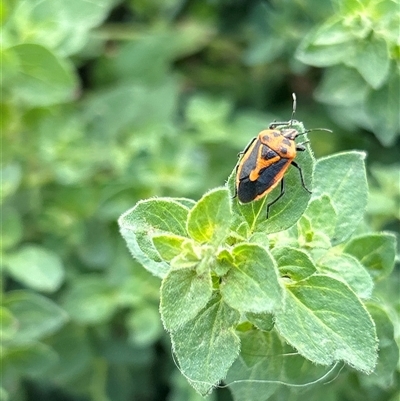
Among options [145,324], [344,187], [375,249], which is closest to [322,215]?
[344,187]

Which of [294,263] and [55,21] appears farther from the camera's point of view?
[55,21]

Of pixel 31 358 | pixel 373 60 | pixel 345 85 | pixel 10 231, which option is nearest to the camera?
pixel 373 60

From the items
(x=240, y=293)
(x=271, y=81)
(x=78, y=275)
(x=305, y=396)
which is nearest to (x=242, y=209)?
(x=240, y=293)

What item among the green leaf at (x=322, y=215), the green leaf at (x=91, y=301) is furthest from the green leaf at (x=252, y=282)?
the green leaf at (x=91, y=301)

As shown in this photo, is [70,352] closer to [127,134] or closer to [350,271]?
[127,134]

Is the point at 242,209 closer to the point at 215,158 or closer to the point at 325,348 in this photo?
the point at 325,348

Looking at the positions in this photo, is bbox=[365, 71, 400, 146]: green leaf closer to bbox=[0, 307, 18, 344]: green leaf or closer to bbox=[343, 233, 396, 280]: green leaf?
bbox=[343, 233, 396, 280]: green leaf

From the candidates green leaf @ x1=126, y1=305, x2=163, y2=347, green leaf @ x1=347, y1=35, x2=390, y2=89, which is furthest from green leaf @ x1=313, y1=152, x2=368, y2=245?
green leaf @ x1=126, y1=305, x2=163, y2=347
